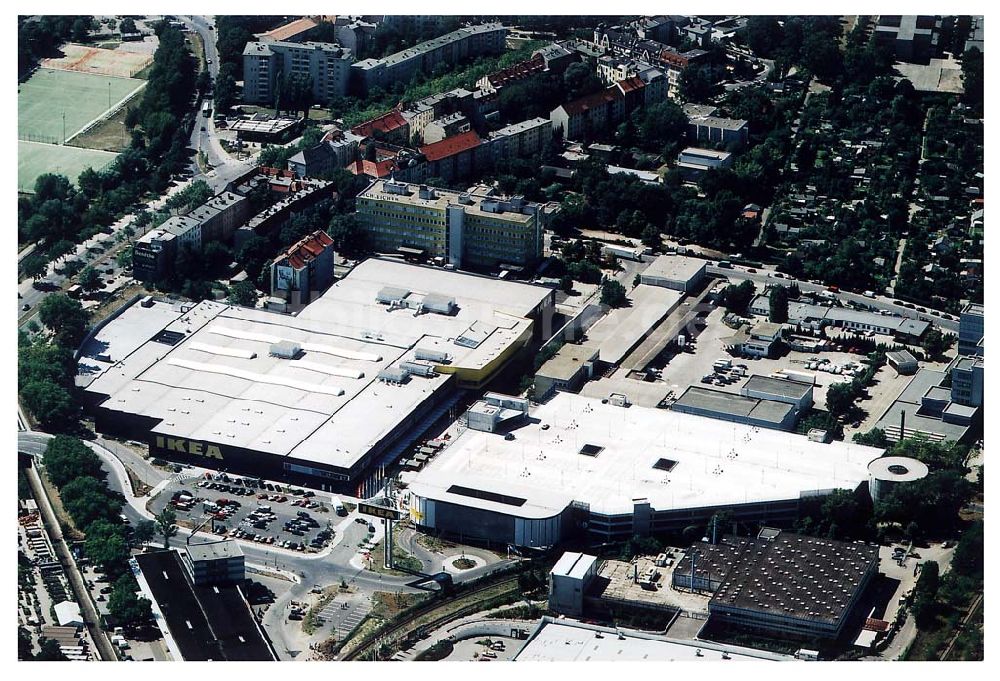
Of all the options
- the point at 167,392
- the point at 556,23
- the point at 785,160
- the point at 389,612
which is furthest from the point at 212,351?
the point at 556,23

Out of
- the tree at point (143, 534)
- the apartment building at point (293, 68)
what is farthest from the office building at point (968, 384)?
the apartment building at point (293, 68)

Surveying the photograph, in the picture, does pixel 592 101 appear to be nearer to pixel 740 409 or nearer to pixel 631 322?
pixel 631 322

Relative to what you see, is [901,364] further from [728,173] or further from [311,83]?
[311,83]

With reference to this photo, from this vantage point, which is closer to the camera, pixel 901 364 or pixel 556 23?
pixel 901 364

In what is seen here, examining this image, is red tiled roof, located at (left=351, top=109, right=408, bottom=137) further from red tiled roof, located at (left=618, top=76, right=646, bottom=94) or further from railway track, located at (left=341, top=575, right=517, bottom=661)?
railway track, located at (left=341, top=575, right=517, bottom=661)

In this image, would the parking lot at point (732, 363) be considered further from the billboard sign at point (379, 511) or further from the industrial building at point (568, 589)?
the industrial building at point (568, 589)

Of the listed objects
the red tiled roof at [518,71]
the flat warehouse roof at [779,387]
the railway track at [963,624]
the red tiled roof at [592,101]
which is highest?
the red tiled roof at [518,71]
